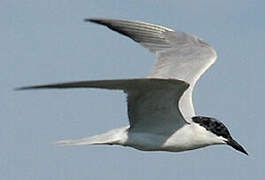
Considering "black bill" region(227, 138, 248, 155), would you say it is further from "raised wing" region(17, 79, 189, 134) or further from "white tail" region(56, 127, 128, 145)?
"white tail" region(56, 127, 128, 145)

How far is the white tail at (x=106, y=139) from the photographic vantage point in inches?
390

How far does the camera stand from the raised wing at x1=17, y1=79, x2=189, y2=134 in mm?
8917

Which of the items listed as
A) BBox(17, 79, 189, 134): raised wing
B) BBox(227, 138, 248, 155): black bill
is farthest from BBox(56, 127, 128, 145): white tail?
BBox(227, 138, 248, 155): black bill

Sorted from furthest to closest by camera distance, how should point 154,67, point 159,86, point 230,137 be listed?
point 154,67 → point 230,137 → point 159,86

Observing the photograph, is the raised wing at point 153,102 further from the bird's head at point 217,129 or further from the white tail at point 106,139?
the bird's head at point 217,129

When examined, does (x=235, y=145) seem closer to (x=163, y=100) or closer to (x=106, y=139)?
(x=163, y=100)

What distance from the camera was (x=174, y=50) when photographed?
12312 millimetres

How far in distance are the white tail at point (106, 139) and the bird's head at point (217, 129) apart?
3.63 feet

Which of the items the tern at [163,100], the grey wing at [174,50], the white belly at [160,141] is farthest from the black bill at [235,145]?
the white belly at [160,141]

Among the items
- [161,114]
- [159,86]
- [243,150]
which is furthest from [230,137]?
[159,86]

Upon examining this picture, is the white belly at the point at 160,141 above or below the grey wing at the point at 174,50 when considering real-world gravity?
below

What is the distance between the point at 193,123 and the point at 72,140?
1697mm

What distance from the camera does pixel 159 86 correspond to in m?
9.30

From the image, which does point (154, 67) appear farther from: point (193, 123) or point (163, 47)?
point (193, 123)
